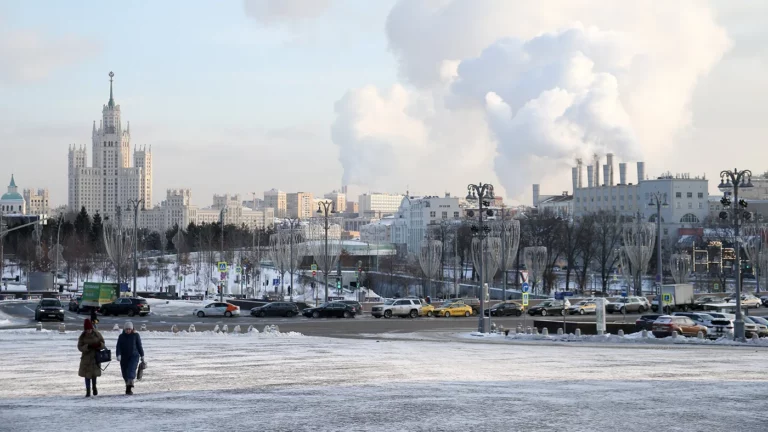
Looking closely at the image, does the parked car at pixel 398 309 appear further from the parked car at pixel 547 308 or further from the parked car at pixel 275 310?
the parked car at pixel 547 308

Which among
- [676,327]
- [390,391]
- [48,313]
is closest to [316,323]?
[48,313]

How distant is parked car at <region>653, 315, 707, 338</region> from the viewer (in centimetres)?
4416

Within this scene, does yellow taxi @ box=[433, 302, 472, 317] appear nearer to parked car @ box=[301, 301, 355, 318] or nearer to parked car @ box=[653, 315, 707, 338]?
parked car @ box=[301, 301, 355, 318]

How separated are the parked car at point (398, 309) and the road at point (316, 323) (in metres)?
0.89

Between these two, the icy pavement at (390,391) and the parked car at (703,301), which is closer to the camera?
the icy pavement at (390,391)

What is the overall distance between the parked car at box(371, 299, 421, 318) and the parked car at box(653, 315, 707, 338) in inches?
906

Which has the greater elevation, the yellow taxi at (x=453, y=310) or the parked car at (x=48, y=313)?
the parked car at (x=48, y=313)

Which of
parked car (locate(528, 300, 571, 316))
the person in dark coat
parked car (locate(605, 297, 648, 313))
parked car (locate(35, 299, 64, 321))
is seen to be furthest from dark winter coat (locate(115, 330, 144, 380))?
parked car (locate(605, 297, 648, 313))

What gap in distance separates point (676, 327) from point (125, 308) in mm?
37071

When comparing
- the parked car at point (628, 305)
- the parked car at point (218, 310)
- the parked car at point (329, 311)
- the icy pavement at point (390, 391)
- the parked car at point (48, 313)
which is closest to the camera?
the icy pavement at point (390, 391)

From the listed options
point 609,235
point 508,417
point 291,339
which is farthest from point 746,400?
point 609,235

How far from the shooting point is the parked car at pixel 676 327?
1738 inches

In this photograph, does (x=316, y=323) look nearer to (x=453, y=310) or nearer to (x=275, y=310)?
(x=275, y=310)

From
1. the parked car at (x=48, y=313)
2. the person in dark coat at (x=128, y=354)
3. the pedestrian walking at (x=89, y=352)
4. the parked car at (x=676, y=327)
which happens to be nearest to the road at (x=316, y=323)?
the parked car at (x=48, y=313)
